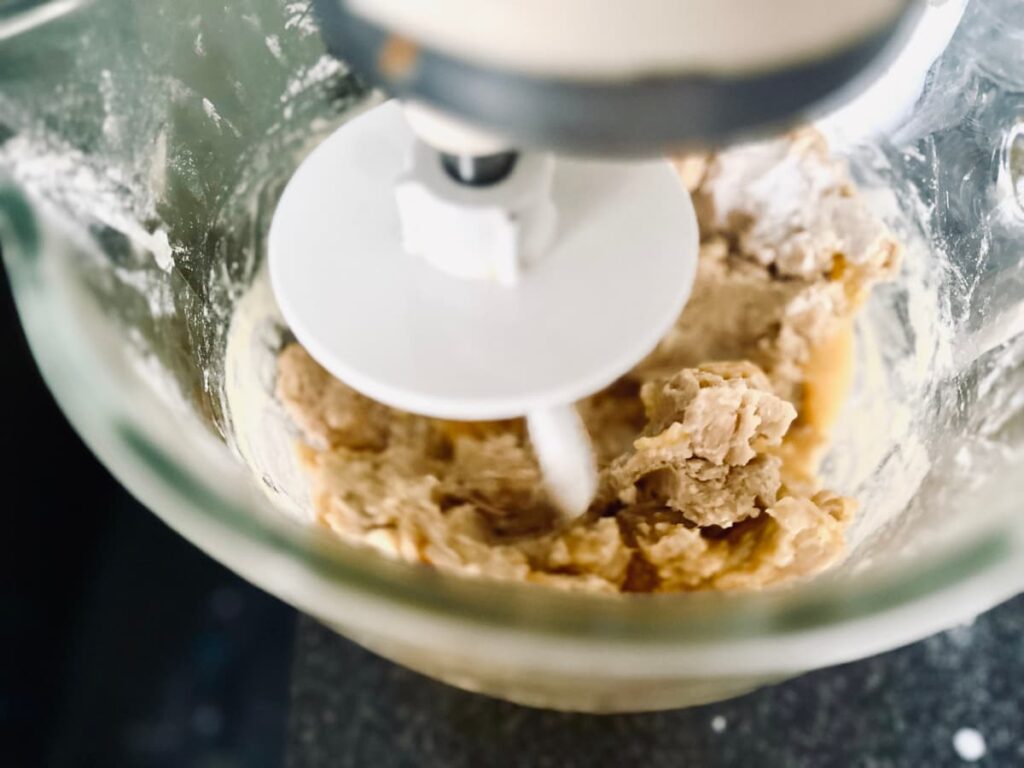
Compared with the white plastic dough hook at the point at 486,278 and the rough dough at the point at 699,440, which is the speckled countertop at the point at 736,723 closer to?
the rough dough at the point at 699,440

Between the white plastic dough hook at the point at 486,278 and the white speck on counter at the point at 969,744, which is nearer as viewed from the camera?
the white plastic dough hook at the point at 486,278

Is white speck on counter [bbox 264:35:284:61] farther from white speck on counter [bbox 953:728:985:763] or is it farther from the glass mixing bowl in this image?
white speck on counter [bbox 953:728:985:763]

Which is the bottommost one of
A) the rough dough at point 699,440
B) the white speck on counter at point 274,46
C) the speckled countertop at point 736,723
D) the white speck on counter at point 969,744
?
the white speck on counter at point 969,744

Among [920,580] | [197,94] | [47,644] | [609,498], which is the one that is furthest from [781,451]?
[47,644]

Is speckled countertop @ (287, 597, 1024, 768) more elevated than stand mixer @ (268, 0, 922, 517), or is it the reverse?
stand mixer @ (268, 0, 922, 517)

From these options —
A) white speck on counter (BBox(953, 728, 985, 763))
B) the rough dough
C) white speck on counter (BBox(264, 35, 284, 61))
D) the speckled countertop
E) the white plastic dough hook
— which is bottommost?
white speck on counter (BBox(953, 728, 985, 763))

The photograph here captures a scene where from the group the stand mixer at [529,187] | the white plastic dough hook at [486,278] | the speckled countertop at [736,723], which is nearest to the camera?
the stand mixer at [529,187]

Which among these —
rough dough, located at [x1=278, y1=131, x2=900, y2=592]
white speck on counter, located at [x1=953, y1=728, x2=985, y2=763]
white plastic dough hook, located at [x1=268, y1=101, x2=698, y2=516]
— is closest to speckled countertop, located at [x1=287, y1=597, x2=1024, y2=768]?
white speck on counter, located at [x1=953, y1=728, x2=985, y2=763]

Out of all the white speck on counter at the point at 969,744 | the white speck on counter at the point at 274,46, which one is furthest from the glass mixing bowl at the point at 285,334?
the white speck on counter at the point at 969,744
